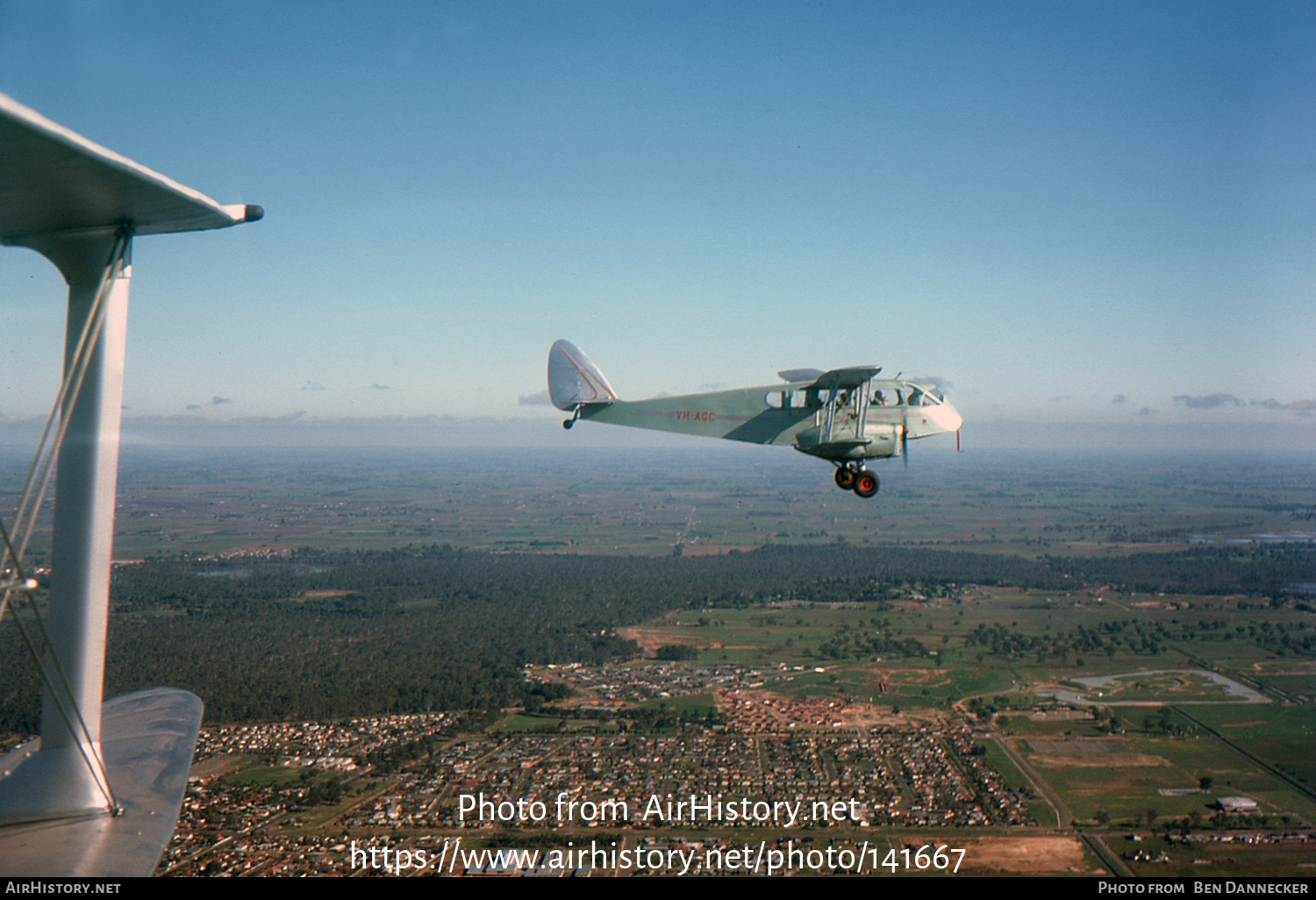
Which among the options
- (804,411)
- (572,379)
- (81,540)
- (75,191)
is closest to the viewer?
(75,191)

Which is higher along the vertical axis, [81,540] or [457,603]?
[81,540]

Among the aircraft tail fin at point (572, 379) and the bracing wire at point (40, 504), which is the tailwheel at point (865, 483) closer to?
the aircraft tail fin at point (572, 379)

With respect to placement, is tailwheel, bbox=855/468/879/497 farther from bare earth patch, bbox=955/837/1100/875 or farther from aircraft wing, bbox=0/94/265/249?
bare earth patch, bbox=955/837/1100/875

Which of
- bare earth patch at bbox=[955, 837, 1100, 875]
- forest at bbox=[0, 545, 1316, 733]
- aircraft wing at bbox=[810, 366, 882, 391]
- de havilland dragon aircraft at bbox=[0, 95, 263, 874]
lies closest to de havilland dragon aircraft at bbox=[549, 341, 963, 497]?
aircraft wing at bbox=[810, 366, 882, 391]

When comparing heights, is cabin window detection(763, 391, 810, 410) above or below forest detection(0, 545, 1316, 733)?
above

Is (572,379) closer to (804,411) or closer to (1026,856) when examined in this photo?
(804,411)

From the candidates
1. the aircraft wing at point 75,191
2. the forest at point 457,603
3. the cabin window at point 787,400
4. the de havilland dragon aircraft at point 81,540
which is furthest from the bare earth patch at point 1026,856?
the aircraft wing at point 75,191

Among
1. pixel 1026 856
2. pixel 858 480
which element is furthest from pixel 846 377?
pixel 1026 856
